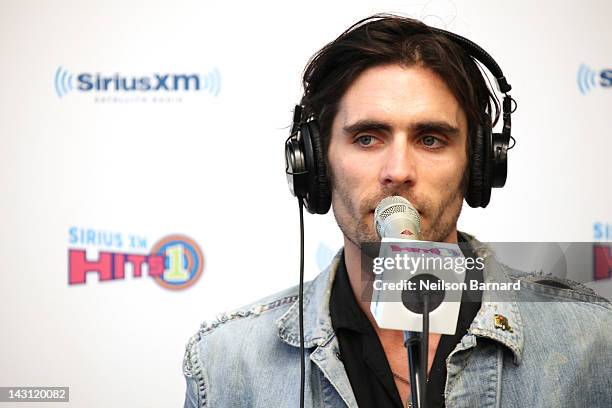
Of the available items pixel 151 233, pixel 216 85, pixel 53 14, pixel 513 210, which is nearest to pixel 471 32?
pixel 513 210

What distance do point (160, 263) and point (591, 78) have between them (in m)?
1.60

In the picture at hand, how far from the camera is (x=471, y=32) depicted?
8.61 ft

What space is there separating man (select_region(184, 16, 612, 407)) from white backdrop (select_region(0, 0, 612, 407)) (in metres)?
0.74

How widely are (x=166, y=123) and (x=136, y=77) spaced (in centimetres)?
19

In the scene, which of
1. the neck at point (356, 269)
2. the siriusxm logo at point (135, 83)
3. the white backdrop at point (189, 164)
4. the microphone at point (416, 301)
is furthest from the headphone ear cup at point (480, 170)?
the siriusxm logo at point (135, 83)

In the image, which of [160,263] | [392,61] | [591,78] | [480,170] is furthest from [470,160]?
[160,263]

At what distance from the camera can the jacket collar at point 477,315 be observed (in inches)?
62.8

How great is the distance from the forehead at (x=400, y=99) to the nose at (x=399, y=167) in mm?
57

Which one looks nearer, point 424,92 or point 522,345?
point 522,345

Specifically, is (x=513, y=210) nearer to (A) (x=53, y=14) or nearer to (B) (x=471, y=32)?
(B) (x=471, y=32)

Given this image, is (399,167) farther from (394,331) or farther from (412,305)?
(412,305)

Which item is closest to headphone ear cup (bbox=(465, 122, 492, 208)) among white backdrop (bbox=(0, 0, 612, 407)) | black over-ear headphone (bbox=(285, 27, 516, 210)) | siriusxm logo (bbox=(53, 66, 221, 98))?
black over-ear headphone (bbox=(285, 27, 516, 210))

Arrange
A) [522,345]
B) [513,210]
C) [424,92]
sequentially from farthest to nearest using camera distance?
[513,210] → [424,92] → [522,345]

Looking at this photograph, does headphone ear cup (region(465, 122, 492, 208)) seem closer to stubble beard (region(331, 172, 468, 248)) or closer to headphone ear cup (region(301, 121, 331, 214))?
stubble beard (region(331, 172, 468, 248))
